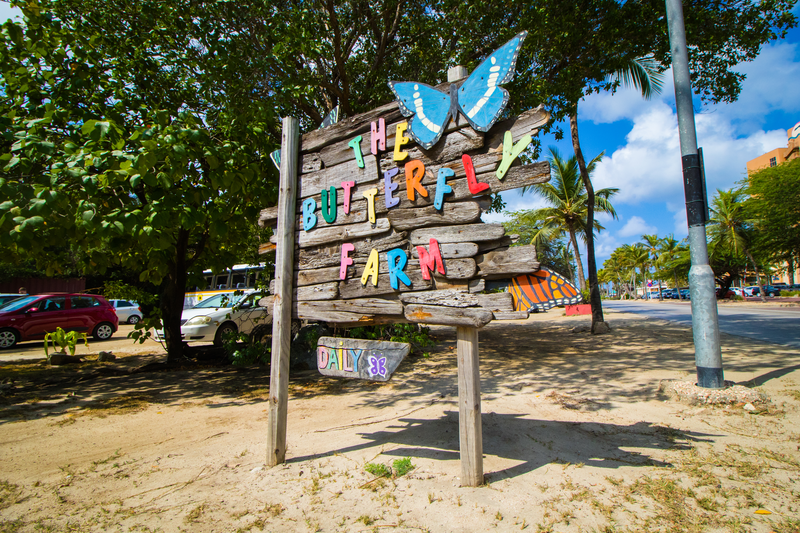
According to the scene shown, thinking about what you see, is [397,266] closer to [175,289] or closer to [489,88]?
[489,88]

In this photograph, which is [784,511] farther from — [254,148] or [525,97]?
[525,97]

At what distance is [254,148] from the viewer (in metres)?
6.50

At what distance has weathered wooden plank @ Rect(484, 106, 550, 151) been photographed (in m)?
2.58

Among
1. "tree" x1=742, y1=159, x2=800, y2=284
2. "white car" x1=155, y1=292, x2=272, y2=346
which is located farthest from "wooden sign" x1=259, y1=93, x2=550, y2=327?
"tree" x1=742, y1=159, x2=800, y2=284

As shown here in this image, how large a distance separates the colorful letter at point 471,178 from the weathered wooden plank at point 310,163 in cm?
152

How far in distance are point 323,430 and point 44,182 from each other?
3607 mm

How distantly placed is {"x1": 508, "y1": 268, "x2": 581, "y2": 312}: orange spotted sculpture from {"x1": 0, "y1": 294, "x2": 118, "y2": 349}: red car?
11742mm

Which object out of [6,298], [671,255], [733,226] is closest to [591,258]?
[6,298]

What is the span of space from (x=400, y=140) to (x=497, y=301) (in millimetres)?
1471

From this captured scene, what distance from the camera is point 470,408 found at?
281cm

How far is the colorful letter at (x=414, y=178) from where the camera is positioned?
3.07 metres

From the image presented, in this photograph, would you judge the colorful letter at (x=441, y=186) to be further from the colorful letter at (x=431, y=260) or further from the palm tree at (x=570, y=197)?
the palm tree at (x=570, y=197)

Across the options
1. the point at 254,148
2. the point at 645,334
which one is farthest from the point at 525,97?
the point at 645,334

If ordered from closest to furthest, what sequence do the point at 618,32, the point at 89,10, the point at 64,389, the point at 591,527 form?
the point at 591,527
the point at 64,389
the point at 89,10
the point at 618,32
